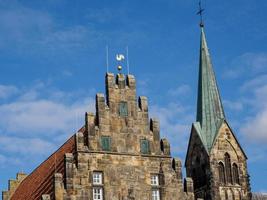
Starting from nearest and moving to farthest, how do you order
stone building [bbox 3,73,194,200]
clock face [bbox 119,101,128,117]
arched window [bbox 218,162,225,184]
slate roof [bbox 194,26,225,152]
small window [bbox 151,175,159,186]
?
stone building [bbox 3,73,194,200], small window [bbox 151,175,159,186], clock face [bbox 119,101,128,117], arched window [bbox 218,162,225,184], slate roof [bbox 194,26,225,152]

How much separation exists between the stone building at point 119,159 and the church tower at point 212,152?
23180mm

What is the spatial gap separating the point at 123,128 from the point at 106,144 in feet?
4.79

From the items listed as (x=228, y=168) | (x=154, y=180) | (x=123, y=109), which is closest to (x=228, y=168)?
(x=228, y=168)

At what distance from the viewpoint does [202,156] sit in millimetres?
61312

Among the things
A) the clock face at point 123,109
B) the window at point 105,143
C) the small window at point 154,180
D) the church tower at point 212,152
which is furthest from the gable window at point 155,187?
the church tower at point 212,152

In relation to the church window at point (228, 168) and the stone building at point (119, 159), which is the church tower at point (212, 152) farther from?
the stone building at point (119, 159)

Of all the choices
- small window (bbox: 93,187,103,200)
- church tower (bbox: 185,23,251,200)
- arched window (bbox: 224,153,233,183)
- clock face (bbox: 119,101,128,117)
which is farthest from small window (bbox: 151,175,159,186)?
arched window (bbox: 224,153,233,183)

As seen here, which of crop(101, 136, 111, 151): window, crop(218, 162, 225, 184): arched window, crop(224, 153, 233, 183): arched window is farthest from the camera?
crop(224, 153, 233, 183): arched window

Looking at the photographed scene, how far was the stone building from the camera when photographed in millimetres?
33656

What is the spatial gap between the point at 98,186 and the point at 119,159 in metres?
1.94

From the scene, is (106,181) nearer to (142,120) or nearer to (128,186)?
(128,186)

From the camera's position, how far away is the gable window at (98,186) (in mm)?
33931

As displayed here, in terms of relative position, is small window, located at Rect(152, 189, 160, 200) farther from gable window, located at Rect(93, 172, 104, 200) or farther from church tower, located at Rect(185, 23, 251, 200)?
church tower, located at Rect(185, 23, 251, 200)

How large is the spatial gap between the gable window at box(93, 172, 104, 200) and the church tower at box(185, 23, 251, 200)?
83.4ft
